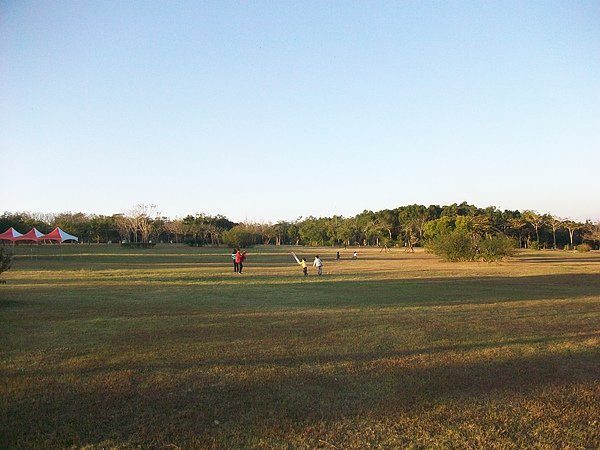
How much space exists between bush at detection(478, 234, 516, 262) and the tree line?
2246 cm

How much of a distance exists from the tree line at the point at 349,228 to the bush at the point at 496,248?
22.5 m

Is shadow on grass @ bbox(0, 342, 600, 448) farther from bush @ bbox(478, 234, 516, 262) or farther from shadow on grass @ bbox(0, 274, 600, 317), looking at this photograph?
bush @ bbox(478, 234, 516, 262)

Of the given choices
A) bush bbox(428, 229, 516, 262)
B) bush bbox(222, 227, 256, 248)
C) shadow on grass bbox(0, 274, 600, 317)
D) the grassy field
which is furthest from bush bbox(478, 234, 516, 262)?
bush bbox(222, 227, 256, 248)

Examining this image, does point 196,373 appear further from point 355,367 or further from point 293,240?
Result: point 293,240

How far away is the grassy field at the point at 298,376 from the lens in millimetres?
5078

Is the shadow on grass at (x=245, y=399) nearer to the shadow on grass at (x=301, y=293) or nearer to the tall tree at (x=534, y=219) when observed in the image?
the shadow on grass at (x=301, y=293)

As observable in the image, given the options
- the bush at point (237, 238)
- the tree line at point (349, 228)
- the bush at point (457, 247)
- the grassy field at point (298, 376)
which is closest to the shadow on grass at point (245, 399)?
the grassy field at point (298, 376)

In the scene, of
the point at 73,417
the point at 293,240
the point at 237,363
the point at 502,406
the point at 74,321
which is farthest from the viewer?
the point at 293,240

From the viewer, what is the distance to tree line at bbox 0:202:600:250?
265ft

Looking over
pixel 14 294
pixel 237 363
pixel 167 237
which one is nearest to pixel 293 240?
pixel 167 237

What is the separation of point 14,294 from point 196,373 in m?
12.9

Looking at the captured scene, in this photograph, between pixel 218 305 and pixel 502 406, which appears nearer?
pixel 502 406

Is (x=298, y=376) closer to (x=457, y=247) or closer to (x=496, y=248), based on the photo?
(x=496, y=248)

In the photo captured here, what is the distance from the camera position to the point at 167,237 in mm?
108812
